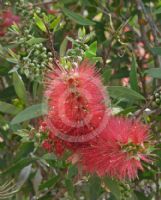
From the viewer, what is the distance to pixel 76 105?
154cm

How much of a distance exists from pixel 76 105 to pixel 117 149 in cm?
17

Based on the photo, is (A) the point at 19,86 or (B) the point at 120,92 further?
(A) the point at 19,86

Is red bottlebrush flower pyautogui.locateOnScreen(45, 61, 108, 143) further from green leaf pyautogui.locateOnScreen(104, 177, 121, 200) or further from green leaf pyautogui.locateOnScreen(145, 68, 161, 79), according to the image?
green leaf pyautogui.locateOnScreen(145, 68, 161, 79)

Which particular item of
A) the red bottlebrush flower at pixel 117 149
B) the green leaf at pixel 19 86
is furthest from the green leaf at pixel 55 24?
the red bottlebrush flower at pixel 117 149

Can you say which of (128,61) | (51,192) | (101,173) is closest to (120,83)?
(128,61)

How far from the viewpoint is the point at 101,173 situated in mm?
1641

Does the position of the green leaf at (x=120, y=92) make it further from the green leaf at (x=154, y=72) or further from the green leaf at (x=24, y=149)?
the green leaf at (x=24, y=149)

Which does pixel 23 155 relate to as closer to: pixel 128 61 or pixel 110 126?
pixel 110 126

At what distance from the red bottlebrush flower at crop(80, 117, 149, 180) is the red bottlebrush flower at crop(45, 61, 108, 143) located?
32mm

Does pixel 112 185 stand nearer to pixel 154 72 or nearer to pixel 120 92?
pixel 120 92

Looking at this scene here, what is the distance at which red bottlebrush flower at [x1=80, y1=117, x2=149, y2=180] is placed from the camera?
1.57 m

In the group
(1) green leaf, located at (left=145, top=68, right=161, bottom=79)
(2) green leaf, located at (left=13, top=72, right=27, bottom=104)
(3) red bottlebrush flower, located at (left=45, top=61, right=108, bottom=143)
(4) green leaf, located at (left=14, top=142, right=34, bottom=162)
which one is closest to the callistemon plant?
(3) red bottlebrush flower, located at (left=45, top=61, right=108, bottom=143)

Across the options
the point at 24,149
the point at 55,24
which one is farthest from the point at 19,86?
the point at 24,149

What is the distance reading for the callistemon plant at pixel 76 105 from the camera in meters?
1.55
